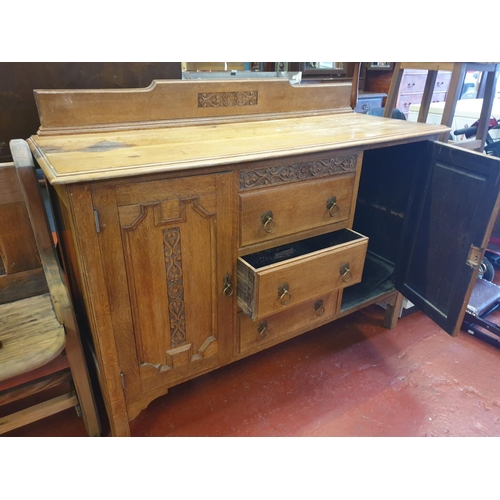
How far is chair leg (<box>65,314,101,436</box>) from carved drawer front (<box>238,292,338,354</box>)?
51 centimetres

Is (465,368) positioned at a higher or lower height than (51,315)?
lower

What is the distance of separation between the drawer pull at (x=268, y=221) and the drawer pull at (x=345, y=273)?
0.29m

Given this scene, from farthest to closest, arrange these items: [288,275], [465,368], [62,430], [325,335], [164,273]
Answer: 1. [325,335]
2. [465,368]
3. [62,430]
4. [288,275]
5. [164,273]

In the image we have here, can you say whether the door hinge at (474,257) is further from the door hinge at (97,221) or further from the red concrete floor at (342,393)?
the door hinge at (97,221)

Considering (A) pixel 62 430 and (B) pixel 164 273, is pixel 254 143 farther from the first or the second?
(A) pixel 62 430

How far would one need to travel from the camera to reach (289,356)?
68.2 inches

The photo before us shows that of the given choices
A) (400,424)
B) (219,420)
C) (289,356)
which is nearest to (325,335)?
(289,356)

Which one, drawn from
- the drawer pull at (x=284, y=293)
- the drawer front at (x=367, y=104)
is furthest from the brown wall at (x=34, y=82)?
the drawer front at (x=367, y=104)

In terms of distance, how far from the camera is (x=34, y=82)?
1.32m

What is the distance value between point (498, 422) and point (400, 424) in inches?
13.8

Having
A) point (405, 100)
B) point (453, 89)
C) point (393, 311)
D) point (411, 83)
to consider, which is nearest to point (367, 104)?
point (405, 100)

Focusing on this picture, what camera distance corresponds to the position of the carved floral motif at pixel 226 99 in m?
1.46

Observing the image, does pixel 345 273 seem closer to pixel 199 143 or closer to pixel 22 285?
pixel 199 143

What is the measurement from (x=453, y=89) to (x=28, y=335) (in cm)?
190
